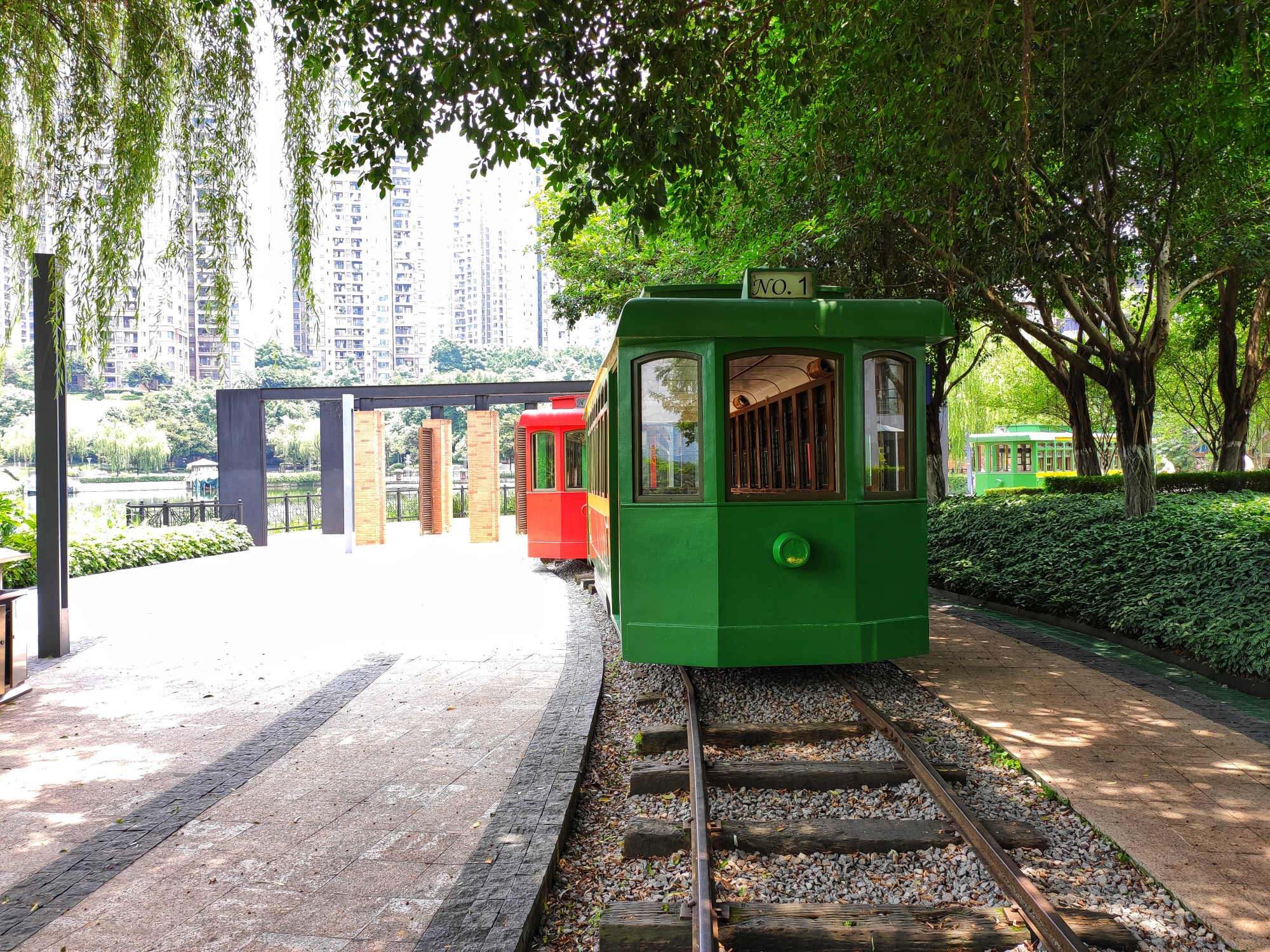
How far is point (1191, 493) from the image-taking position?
15102mm

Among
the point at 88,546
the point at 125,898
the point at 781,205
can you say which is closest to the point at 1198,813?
the point at 125,898

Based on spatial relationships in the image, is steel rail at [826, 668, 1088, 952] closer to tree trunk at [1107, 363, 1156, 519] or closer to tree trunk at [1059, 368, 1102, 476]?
tree trunk at [1107, 363, 1156, 519]

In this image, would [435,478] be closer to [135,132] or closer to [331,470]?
[331,470]

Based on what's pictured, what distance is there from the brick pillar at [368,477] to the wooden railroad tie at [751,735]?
61.5ft

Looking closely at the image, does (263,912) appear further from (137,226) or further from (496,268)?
(496,268)

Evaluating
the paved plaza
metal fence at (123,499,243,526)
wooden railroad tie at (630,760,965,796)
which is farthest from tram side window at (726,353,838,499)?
metal fence at (123,499,243,526)

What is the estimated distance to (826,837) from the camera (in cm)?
389

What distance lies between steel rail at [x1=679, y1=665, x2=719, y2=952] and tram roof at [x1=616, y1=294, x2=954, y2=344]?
2.43 meters

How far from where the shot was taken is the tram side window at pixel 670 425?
5945 millimetres

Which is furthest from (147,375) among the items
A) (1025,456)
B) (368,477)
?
(1025,456)

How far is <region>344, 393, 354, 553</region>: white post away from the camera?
66.0 feet

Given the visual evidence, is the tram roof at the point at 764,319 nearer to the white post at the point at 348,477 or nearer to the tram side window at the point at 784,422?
the tram side window at the point at 784,422

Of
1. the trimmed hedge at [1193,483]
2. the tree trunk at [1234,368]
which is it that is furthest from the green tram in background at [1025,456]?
the tree trunk at [1234,368]

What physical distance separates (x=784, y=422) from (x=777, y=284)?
911 millimetres
